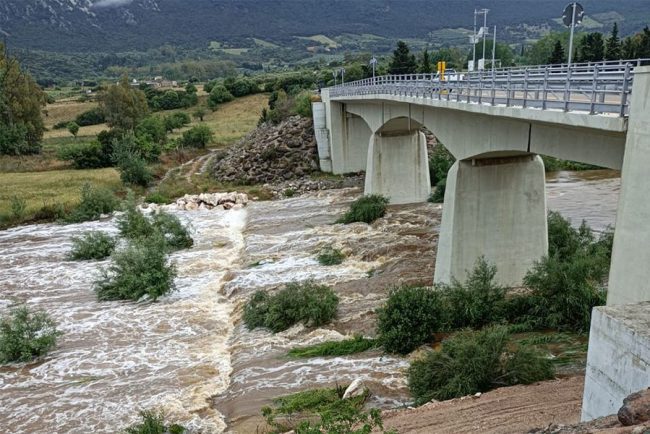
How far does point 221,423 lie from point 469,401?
612 centimetres

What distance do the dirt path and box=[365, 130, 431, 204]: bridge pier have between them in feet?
86.7

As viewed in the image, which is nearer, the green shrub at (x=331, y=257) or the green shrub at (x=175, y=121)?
the green shrub at (x=331, y=257)

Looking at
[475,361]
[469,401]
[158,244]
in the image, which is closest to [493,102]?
[475,361]

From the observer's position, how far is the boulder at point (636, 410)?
682 cm

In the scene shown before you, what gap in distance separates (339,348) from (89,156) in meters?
53.9

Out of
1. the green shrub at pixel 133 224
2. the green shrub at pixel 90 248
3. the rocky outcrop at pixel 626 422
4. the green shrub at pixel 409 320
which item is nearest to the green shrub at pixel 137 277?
the green shrub at pixel 90 248

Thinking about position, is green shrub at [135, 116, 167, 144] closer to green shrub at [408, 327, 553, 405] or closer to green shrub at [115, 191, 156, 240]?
green shrub at [115, 191, 156, 240]

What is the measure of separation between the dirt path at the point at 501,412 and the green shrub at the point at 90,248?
23.1 metres

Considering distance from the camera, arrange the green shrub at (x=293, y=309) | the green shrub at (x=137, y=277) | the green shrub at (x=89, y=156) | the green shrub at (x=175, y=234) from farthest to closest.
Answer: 1. the green shrub at (x=89, y=156)
2. the green shrub at (x=175, y=234)
3. the green shrub at (x=137, y=277)
4. the green shrub at (x=293, y=309)

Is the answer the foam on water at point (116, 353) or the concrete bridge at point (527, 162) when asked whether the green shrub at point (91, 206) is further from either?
the concrete bridge at point (527, 162)

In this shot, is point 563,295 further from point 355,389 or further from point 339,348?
point 355,389

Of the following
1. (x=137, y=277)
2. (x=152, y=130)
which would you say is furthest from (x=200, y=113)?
(x=137, y=277)

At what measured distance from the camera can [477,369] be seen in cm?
1249

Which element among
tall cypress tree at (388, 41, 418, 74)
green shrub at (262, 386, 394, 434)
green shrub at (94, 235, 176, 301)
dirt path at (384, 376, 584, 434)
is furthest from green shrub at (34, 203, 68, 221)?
tall cypress tree at (388, 41, 418, 74)
